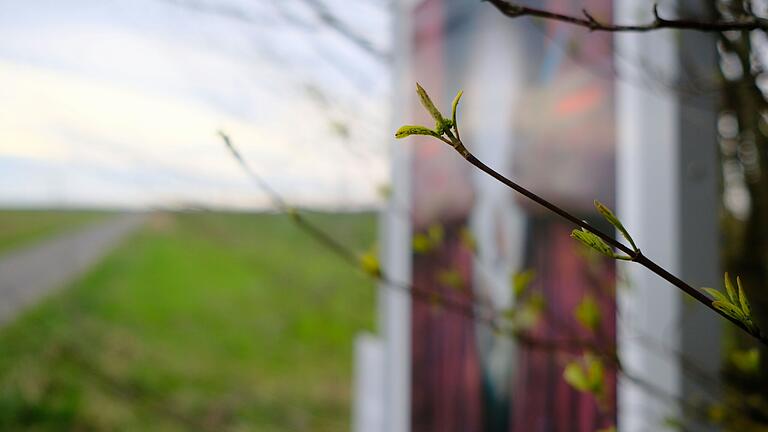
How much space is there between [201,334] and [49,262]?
2.55 feet

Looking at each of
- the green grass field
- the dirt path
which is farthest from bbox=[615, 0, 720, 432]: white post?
the dirt path

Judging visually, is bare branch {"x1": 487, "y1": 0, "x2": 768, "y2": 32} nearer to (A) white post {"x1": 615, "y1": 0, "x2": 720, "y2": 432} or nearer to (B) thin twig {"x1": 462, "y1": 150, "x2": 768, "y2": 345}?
(B) thin twig {"x1": 462, "y1": 150, "x2": 768, "y2": 345}

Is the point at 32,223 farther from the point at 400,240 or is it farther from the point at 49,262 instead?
the point at 400,240

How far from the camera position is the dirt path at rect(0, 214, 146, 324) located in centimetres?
224

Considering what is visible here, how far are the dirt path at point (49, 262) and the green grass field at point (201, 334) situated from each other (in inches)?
2.1

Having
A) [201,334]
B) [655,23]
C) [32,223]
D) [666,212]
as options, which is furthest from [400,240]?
[201,334]

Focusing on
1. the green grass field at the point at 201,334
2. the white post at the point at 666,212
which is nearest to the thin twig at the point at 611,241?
the white post at the point at 666,212

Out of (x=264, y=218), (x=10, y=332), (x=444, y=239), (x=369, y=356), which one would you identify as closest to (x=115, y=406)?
(x=10, y=332)

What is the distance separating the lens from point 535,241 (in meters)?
0.66

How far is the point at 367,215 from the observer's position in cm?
332

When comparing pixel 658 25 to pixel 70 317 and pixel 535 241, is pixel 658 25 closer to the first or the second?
pixel 535 241

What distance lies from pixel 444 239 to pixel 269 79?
1148 millimetres

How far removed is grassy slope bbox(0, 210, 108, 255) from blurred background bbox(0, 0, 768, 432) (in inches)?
0.5

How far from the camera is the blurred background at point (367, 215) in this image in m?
0.46
